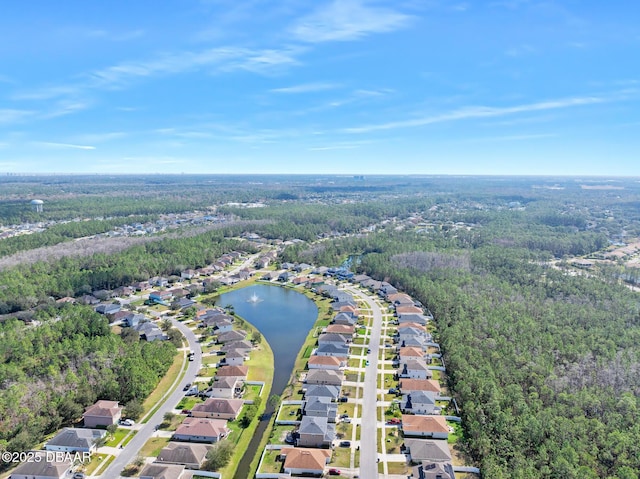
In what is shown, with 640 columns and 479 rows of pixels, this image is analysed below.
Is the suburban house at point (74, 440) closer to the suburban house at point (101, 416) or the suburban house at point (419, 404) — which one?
the suburban house at point (101, 416)

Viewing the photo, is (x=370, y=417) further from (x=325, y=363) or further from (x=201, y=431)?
(x=201, y=431)

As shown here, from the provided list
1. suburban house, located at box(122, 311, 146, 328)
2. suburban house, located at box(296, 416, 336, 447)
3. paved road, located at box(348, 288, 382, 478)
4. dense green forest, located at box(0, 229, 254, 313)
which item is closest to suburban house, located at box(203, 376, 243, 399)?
suburban house, located at box(296, 416, 336, 447)

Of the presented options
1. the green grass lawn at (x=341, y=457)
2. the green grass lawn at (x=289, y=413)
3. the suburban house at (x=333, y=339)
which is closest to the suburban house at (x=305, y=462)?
the green grass lawn at (x=341, y=457)

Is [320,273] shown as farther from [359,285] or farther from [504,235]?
[504,235]

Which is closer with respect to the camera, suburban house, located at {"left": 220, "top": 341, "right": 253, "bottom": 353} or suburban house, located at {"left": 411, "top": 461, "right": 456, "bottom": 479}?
suburban house, located at {"left": 411, "top": 461, "right": 456, "bottom": 479}

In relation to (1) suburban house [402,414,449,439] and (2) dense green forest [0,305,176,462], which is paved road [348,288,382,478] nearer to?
(1) suburban house [402,414,449,439]

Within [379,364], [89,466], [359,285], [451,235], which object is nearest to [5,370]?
[89,466]
